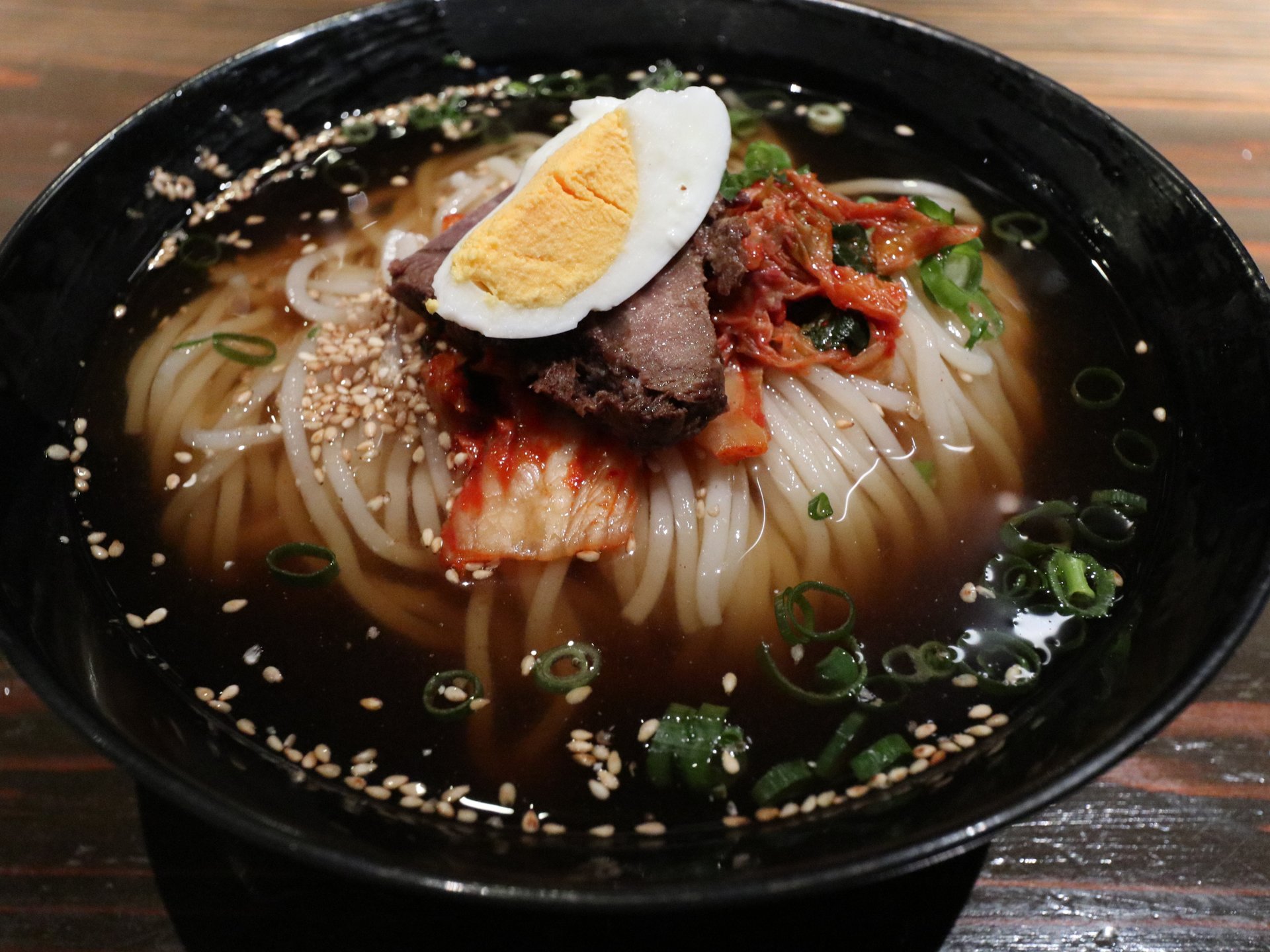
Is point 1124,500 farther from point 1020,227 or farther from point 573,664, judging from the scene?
point 573,664

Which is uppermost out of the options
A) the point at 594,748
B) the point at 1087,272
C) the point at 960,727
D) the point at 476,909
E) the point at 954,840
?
the point at 1087,272

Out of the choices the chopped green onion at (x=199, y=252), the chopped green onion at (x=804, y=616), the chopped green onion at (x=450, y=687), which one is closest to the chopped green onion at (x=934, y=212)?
the chopped green onion at (x=804, y=616)

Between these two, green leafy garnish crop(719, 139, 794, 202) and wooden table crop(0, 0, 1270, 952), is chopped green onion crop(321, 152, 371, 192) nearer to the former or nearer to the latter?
green leafy garnish crop(719, 139, 794, 202)

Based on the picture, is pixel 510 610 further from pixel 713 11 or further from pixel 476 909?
pixel 713 11

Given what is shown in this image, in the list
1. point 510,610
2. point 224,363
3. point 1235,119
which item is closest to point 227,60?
point 224,363

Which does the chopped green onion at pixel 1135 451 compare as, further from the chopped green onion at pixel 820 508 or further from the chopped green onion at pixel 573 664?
the chopped green onion at pixel 573 664

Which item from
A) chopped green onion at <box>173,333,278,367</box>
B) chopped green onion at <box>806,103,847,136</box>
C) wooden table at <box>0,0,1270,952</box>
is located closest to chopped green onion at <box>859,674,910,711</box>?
wooden table at <box>0,0,1270,952</box>

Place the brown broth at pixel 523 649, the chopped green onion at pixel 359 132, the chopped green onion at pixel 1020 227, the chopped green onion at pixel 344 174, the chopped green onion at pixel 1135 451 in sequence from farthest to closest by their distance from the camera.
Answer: the chopped green onion at pixel 359 132 < the chopped green onion at pixel 344 174 < the chopped green onion at pixel 1020 227 < the chopped green onion at pixel 1135 451 < the brown broth at pixel 523 649
